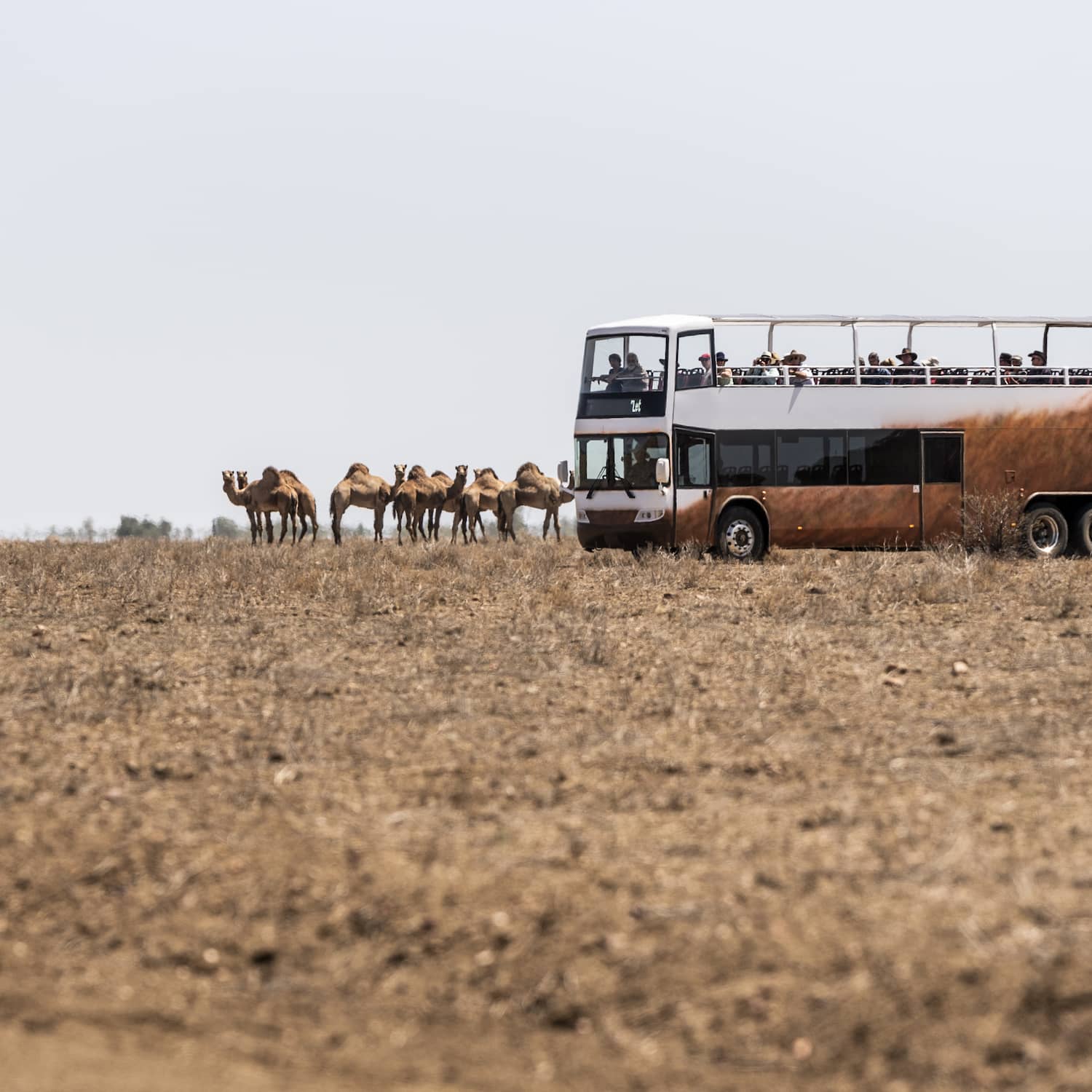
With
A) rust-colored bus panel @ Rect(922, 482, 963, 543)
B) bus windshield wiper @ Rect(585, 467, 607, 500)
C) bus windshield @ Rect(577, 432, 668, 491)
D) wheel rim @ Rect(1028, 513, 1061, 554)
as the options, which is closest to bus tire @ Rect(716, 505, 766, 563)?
bus windshield @ Rect(577, 432, 668, 491)

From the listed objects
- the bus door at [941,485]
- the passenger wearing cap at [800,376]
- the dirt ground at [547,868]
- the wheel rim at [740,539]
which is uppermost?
the passenger wearing cap at [800,376]

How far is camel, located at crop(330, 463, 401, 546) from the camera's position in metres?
42.4

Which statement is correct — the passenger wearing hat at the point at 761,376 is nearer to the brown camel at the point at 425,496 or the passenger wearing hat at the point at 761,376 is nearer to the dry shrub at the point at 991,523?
the dry shrub at the point at 991,523

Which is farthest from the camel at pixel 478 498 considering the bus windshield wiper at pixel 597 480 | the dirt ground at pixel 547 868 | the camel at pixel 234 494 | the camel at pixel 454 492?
the dirt ground at pixel 547 868

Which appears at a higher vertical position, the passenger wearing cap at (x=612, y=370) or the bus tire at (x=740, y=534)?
the passenger wearing cap at (x=612, y=370)

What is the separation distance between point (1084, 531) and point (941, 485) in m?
3.02

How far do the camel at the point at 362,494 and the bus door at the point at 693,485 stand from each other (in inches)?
639

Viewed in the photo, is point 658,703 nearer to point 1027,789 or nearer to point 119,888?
point 1027,789

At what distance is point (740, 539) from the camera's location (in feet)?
89.1

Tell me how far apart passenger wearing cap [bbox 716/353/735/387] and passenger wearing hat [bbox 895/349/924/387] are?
9.87 feet

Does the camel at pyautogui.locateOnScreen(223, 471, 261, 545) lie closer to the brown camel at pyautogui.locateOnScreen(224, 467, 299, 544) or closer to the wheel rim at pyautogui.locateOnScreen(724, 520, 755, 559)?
the brown camel at pyautogui.locateOnScreen(224, 467, 299, 544)

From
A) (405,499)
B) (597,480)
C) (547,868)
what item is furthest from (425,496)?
(547,868)

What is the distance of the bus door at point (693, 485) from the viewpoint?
26719mm

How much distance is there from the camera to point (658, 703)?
1130 centimetres
